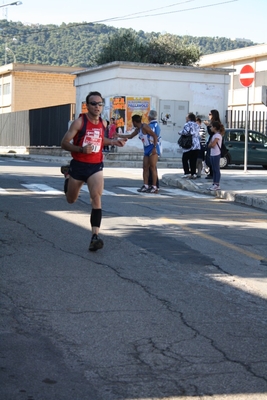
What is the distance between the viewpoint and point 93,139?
917 cm

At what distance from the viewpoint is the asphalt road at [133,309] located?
471 centimetres

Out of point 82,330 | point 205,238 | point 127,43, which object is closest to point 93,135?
point 205,238

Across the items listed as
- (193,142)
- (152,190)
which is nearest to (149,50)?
(193,142)

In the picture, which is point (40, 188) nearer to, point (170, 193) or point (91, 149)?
point (170, 193)

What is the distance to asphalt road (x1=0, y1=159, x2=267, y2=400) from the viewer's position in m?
4.71

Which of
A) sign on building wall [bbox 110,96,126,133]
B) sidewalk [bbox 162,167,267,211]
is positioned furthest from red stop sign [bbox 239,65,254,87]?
sign on building wall [bbox 110,96,126,133]

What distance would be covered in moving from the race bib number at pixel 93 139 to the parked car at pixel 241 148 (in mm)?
19446

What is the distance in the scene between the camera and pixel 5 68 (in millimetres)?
65500

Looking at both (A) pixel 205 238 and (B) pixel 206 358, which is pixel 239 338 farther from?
(A) pixel 205 238

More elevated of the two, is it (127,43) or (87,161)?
(127,43)

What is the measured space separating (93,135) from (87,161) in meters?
0.32

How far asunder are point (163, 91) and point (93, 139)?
2712 centimetres

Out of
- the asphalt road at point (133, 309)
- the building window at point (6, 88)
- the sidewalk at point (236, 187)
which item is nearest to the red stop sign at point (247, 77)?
the sidewalk at point (236, 187)

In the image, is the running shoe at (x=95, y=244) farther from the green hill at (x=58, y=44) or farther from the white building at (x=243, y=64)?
the green hill at (x=58, y=44)
